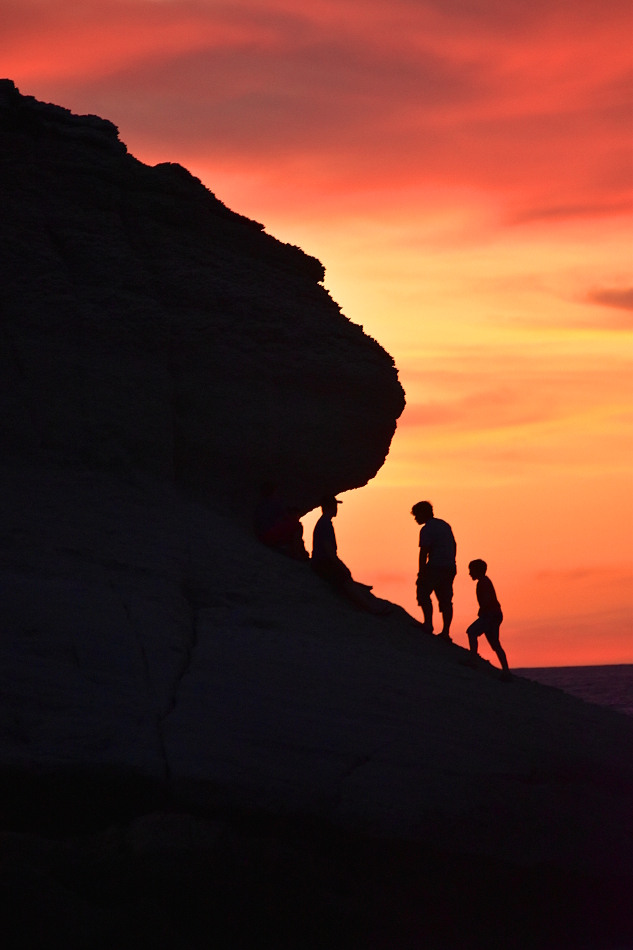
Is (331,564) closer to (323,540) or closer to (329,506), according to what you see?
(323,540)

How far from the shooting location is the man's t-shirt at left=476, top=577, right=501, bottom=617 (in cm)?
1377

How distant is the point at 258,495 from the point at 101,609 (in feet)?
12.9

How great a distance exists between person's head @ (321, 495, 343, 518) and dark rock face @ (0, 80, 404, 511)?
Answer: 87cm

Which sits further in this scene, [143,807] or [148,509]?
[148,509]

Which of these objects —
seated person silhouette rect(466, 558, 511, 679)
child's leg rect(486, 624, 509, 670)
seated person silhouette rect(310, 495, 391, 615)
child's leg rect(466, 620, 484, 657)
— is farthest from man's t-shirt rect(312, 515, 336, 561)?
child's leg rect(486, 624, 509, 670)

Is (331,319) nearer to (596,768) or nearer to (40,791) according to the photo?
(596,768)

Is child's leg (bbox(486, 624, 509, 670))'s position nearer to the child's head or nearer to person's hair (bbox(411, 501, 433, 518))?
the child's head

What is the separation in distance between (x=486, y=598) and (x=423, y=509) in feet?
4.37

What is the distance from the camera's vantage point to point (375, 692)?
34.1 feet

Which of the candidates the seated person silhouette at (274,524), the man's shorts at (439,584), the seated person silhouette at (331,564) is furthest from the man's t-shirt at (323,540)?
the man's shorts at (439,584)

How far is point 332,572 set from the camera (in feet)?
42.0

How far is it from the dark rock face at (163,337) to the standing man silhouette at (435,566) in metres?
1.29

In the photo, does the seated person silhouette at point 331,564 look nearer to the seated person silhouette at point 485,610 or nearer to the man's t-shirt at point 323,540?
the man's t-shirt at point 323,540

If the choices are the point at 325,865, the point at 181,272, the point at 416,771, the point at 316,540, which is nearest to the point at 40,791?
the point at 325,865
